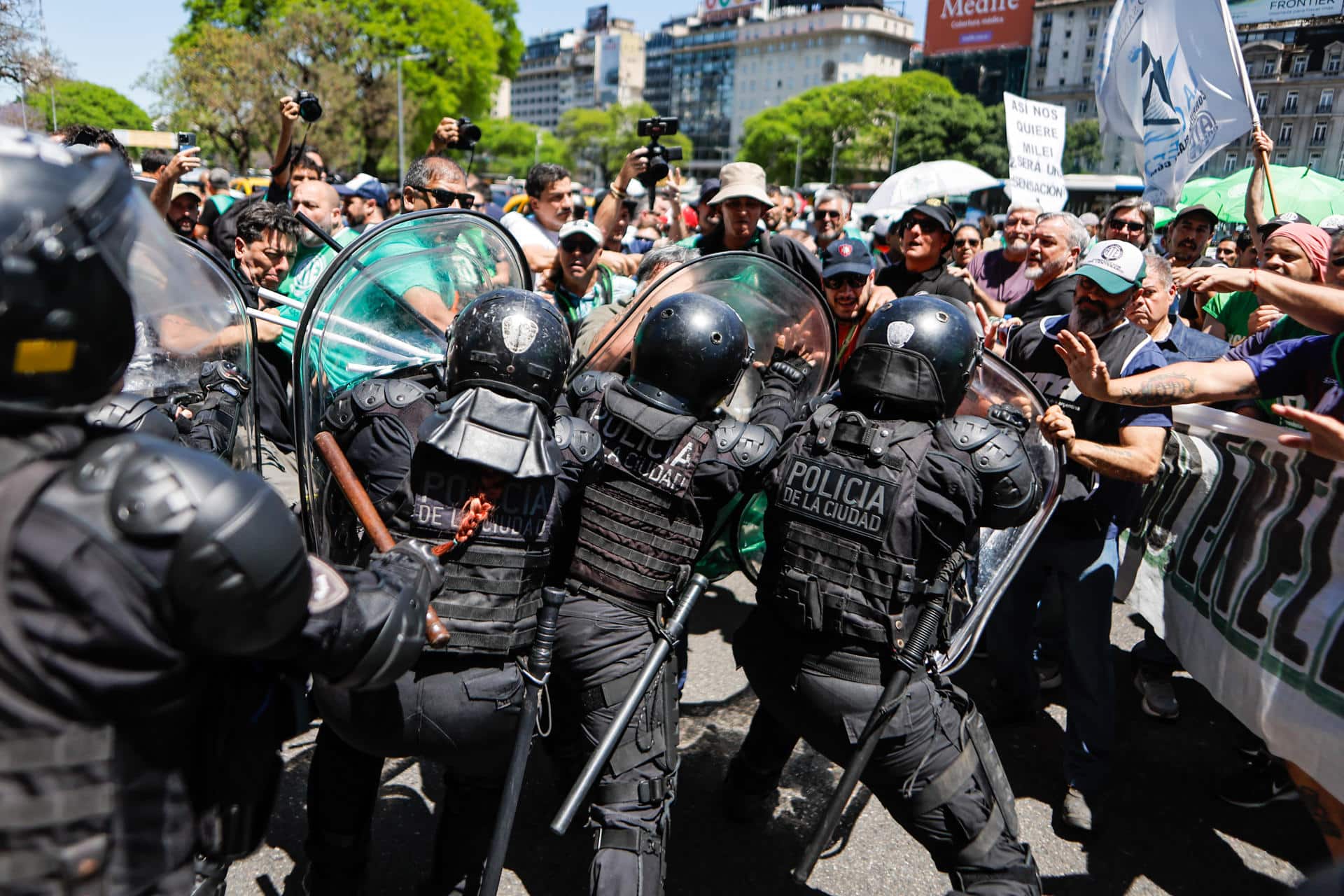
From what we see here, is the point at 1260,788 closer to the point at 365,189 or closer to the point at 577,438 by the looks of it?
the point at 577,438

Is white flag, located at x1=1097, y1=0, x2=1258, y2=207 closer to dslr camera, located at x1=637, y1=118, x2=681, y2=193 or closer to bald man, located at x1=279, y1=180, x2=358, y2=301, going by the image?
dslr camera, located at x1=637, y1=118, x2=681, y2=193

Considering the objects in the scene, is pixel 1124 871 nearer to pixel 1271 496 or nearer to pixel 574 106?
pixel 1271 496

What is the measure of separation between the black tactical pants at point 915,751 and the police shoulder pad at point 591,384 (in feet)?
3.10

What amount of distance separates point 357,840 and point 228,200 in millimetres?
7388

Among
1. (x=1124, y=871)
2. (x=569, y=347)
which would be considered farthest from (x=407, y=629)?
(x=1124, y=871)

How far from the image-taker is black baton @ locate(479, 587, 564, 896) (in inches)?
89.3

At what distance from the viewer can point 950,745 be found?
2502 millimetres

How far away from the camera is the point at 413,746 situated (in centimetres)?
228

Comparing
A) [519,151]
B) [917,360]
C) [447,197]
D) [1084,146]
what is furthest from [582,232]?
[519,151]

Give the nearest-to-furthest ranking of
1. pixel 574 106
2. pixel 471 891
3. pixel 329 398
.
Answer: pixel 471 891 → pixel 329 398 → pixel 574 106

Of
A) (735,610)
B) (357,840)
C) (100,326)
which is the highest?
(100,326)

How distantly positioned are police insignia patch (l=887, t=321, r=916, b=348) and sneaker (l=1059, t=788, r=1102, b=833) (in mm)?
1961

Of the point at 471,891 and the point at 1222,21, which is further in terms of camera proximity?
the point at 1222,21

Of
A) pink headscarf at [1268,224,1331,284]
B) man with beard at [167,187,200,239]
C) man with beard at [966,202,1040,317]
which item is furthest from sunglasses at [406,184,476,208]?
pink headscarf at [1268,224,1331,284]
